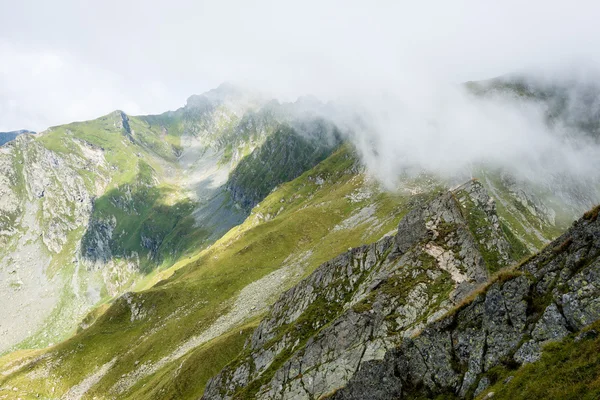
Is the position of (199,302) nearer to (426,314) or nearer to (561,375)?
(426,314)

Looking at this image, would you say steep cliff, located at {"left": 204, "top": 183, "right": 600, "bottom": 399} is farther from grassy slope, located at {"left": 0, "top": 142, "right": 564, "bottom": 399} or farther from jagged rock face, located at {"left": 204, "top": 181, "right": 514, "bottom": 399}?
grassy slope, located at {"left": 0, "top": 142, "right": 564, "bottom": 399}

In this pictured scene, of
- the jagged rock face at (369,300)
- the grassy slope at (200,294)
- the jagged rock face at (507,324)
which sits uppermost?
the jagged rock face at (507,324)

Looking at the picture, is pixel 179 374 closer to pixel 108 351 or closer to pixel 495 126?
pixel 108 351

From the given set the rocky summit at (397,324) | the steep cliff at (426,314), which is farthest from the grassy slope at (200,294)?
the steep cliff at (426,314)

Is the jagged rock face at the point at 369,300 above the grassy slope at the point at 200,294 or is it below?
above

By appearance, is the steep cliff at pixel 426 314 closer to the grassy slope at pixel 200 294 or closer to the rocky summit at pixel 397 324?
the rocky summit at pixel 397 324

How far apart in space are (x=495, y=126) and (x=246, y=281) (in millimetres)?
145043

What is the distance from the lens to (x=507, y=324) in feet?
64.9

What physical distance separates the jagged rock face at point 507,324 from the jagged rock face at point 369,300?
15.3 ft

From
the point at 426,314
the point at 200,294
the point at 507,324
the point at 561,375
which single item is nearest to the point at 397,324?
the point at 426,314

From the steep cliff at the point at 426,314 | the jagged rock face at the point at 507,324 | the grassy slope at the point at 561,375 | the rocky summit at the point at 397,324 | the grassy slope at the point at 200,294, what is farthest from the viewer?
the grassy slope at the point at 200,294

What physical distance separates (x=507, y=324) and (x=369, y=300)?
1726cm

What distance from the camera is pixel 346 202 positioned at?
182 metres

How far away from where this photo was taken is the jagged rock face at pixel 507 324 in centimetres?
1758
